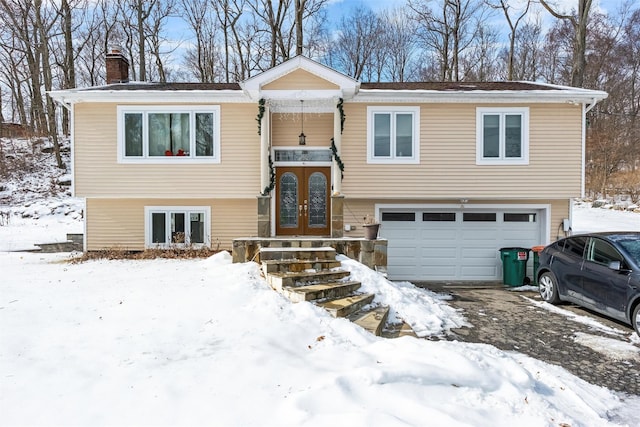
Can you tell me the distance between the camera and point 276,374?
360 cm

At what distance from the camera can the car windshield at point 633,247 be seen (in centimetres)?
648

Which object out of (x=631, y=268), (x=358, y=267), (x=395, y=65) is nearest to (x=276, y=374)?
(x=358, y=267)

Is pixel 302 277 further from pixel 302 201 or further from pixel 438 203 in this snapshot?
pixel 438 203

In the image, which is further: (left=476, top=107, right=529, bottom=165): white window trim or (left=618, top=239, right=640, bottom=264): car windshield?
(left=476, top=107, right=529, bottom=165): white window trim

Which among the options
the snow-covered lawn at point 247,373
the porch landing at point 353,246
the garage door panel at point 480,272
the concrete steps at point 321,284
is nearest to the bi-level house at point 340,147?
the porch landing at point 353,246

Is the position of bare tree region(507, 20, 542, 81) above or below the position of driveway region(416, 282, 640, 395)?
above

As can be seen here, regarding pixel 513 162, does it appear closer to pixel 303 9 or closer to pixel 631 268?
pixel 631 268

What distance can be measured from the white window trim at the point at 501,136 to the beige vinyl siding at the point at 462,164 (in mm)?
112

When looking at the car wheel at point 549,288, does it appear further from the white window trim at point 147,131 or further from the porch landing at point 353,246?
the white window trim at point 147,131

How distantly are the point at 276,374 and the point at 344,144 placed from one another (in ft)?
25.2

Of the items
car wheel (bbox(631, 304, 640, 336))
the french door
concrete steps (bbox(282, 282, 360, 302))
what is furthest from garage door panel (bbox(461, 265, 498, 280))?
concrete steps (bbox(282, 282, 360, 302))

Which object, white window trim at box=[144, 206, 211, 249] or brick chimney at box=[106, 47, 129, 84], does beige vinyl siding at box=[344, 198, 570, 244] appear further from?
brick chimney at box=[106, 47, 129, 84]

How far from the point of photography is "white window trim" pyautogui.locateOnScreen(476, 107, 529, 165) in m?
10.4

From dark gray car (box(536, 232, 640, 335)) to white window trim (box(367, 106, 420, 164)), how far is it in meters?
4.05
